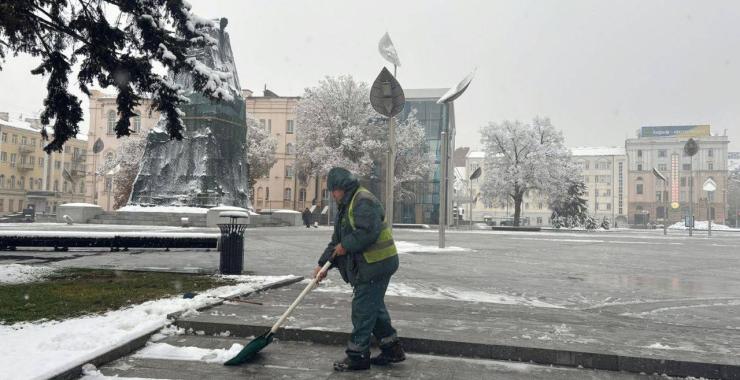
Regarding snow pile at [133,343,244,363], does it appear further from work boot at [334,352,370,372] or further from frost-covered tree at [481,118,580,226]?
frost-covered tree at [481,118,580,226]

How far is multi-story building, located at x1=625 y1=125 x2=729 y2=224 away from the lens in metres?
87.2

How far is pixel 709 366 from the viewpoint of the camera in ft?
13.8

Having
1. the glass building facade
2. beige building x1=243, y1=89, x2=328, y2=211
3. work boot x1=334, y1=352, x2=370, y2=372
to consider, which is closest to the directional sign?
work boot x1=334, y1=352, x2=370, y2=372

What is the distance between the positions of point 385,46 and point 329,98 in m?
30.9

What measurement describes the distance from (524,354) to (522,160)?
47154 mm

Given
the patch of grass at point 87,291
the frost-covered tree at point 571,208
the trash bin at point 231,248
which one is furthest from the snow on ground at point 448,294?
the frost-covered tree at point 571,208

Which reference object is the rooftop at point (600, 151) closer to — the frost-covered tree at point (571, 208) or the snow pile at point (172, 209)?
the frost-covered tree at point (571, 208)

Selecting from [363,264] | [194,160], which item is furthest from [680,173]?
[363,264]

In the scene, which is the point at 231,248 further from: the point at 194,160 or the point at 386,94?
the point at 194,160

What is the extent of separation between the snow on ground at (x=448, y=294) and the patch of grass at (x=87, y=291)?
1.71 meters

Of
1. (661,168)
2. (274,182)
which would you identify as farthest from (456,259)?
(661,168)

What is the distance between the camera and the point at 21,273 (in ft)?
28.0

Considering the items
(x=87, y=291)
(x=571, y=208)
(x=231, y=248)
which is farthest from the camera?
(x=571, y=208)

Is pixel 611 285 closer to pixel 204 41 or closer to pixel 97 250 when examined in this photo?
pixel 204 41
